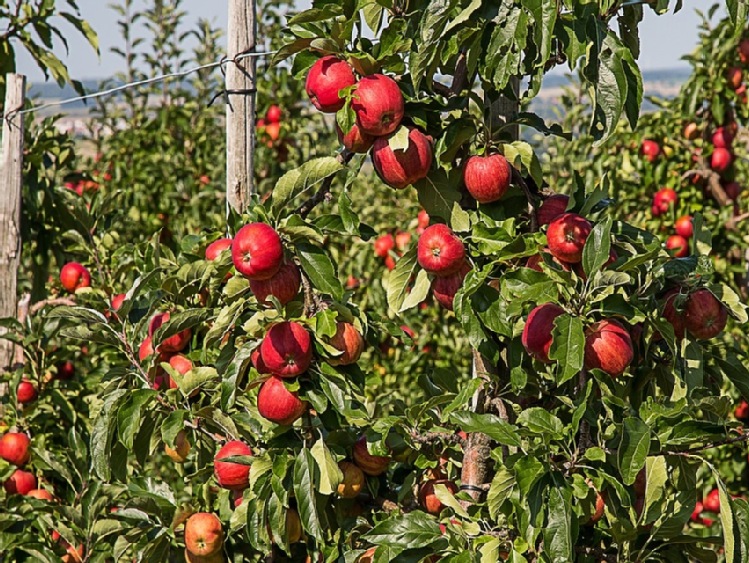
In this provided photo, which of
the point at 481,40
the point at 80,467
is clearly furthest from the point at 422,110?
the point at 80,467

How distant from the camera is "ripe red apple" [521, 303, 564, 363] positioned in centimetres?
137

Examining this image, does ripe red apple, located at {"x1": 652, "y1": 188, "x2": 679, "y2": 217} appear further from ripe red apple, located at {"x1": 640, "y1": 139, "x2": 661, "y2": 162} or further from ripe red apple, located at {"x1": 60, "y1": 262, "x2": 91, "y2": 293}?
ripe red apple, located at {"x1": 60, "y1": 262, "x2": 91, "y2": 293}

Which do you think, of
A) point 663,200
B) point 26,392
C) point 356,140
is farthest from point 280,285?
point 663,200

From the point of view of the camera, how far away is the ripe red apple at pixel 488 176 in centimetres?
147

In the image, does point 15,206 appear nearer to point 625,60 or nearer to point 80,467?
point 80,467

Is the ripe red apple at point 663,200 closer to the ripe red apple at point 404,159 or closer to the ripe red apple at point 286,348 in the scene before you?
the ripe red apple at point 404,159

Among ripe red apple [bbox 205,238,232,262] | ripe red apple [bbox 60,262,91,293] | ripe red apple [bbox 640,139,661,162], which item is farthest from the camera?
ripe red apple [bbox 640,139,661,162]

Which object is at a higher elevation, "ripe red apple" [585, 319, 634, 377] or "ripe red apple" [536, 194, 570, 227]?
"ripe red apple" [536, 194, 570, 227]

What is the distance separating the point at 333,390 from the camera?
60.1 inches

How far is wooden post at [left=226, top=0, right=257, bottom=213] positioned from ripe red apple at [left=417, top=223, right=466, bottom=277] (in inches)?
28.4

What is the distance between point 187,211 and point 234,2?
2.22 metres

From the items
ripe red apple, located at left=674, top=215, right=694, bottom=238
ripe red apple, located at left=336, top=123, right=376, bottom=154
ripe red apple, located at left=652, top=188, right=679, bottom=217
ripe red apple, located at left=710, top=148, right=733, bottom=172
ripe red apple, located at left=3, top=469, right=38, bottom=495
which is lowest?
ripe red apple, located at left=3, top=469, right=38, bottom=495

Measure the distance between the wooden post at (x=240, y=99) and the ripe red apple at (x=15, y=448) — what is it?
3.27ft

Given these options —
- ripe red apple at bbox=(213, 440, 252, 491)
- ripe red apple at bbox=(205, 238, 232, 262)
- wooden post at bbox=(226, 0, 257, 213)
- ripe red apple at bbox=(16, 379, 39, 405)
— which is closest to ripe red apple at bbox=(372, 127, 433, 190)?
ripe red apple at bbox=(205, 238, 232, 262)
